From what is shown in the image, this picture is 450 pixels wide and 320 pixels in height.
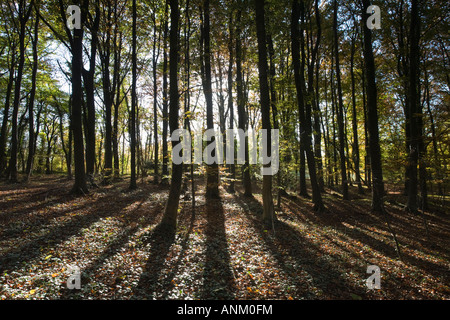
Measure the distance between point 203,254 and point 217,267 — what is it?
832 mm

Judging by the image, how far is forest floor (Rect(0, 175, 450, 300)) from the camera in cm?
A: 442

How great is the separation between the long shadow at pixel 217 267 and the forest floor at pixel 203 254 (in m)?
0.03

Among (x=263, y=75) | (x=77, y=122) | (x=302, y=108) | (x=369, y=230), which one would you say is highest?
(x=263, y=75)

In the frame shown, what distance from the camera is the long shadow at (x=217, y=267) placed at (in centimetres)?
445

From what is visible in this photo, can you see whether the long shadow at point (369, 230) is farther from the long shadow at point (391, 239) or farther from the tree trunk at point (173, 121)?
the tree trunk at point (173, 121)

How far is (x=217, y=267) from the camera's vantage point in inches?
217

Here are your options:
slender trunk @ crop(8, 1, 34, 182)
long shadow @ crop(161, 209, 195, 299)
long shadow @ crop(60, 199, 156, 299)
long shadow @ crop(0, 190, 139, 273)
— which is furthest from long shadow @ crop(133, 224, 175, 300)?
slender trunk @ crop(8, 1, 34, 182)

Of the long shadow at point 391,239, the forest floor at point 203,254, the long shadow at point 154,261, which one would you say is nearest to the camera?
the long shadow at point 154,261

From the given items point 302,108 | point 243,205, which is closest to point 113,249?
point 243,205

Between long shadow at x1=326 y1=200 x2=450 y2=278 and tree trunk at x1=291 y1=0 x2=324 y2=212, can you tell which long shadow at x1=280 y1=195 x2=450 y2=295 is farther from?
tree trunk at x1=291 y1=0 x2=324 y2=212

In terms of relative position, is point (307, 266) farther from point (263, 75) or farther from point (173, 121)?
point (263, 75)

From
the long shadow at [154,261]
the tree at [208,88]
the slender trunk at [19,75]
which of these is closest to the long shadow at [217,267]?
the long shadow at [154,261]

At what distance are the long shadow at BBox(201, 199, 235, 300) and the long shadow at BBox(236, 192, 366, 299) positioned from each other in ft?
4.64

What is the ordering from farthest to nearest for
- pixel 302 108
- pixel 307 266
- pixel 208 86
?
pixel 208 86 → pixel 302 108 → pixel 307 266
